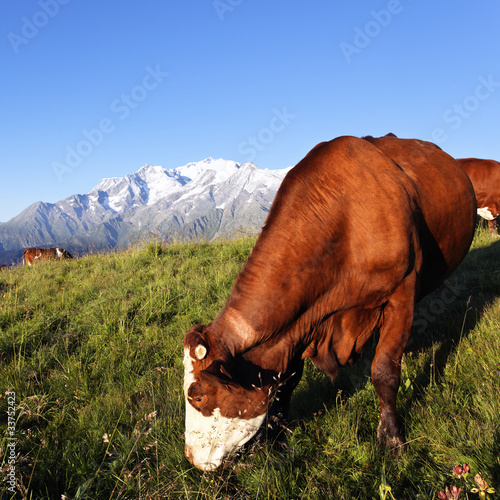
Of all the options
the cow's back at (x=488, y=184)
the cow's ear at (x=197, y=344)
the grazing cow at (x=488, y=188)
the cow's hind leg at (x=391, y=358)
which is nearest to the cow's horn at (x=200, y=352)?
the cow's ear at (x=197, y=344)

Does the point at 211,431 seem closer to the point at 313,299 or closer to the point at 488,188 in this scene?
the point at 313,299

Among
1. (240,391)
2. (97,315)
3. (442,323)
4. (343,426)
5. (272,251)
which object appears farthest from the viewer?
(97,315)

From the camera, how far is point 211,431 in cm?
217

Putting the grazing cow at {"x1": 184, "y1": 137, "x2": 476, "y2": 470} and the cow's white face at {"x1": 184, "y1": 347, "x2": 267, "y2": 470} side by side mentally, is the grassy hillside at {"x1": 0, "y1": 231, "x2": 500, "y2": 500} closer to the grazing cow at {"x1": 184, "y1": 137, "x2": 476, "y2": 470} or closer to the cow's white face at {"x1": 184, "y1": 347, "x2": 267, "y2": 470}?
the cow's white face at {"x1": 184, "y1": 347, "x2": 267, "y2": 470}

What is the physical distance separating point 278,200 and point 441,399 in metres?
2.08

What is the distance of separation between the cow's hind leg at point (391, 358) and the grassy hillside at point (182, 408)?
0.49 ft

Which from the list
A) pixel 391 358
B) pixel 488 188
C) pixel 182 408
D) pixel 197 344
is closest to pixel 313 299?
pixel 391 358

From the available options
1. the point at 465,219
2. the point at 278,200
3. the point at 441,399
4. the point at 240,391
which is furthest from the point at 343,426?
the point at 465,219

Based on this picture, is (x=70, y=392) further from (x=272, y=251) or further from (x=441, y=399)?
(x=441, y=399)

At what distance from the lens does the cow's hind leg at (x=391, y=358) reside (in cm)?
274

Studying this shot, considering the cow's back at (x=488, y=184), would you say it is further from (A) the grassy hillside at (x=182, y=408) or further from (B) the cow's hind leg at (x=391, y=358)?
(B) the cow's hind leg at (x=391, y=358)

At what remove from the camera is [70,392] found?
147 inches

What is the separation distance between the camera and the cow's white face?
2168 mm

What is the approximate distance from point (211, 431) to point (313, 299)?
3.69ft
